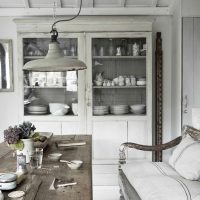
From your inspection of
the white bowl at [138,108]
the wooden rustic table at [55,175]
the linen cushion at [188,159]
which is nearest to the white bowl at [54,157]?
the wooden rustic table at [55,175]

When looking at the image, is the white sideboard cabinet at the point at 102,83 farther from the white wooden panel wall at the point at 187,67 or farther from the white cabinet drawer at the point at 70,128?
the white wooden panel wall at the point at 187,67

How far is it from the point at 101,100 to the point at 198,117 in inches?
64.5

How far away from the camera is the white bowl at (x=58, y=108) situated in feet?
13.7

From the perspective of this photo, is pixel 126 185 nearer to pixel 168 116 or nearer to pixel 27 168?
pixel 27 168

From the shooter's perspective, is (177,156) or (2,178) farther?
(177,156)

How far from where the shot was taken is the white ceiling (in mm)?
4258

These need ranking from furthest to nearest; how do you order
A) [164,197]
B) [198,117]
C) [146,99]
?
[146,99] < [198,117] < [164,197]

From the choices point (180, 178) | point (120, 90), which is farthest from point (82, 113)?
point (180, 178)

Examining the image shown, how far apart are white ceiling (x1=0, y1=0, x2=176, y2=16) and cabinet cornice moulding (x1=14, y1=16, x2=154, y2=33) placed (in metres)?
0.32

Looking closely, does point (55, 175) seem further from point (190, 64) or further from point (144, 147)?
point (190, 64)

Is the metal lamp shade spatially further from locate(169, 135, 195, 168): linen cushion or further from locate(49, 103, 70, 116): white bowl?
locate(49, 103, 70, 116): white bowl

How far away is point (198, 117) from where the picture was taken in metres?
2.79

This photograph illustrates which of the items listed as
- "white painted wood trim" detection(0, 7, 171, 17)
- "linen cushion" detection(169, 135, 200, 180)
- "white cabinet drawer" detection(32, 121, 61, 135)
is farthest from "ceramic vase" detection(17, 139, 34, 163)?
"white painted wood trim" detection(0, 7, 171, 17)

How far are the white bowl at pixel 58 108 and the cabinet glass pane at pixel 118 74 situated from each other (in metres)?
0.38
